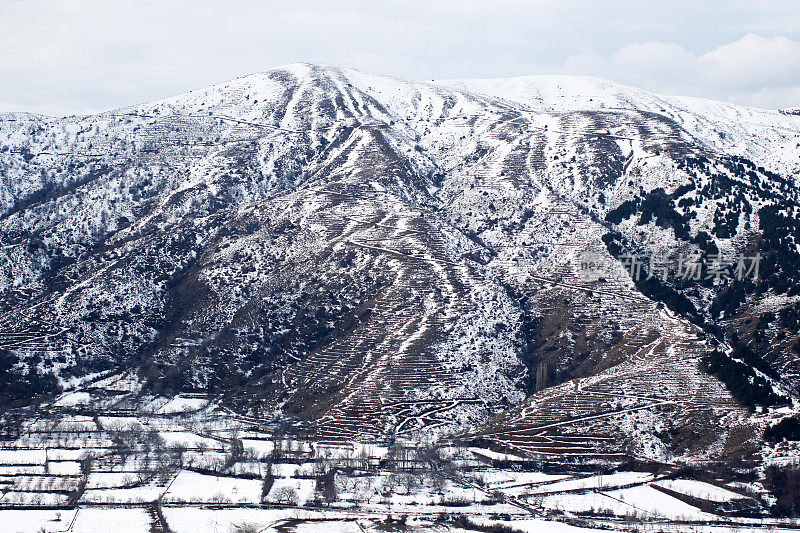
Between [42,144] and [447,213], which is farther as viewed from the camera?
[42,144]

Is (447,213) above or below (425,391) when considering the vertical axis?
above

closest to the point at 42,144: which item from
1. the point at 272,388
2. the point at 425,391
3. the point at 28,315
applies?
the point at 28,315

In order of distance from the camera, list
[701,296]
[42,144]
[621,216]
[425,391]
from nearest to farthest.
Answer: [425,391], [701,296], [621,216], [42,144]

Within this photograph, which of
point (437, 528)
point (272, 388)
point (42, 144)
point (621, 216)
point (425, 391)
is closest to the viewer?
point (437, 528)

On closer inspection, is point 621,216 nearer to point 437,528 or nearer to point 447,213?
point 447,213

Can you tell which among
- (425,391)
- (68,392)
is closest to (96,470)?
(68,392)

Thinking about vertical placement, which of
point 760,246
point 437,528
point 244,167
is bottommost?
point 437,528
